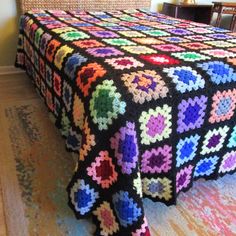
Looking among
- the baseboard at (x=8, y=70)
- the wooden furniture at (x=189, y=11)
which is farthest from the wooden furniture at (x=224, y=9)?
the baseboard at (x=8, y=70)

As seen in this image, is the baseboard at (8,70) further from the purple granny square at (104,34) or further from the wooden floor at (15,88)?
the purple granny square at (104,34)

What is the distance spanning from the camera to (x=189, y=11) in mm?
3078

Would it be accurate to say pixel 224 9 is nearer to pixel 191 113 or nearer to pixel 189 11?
pixel 189 11

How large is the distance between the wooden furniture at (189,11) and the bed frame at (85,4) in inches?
9.3

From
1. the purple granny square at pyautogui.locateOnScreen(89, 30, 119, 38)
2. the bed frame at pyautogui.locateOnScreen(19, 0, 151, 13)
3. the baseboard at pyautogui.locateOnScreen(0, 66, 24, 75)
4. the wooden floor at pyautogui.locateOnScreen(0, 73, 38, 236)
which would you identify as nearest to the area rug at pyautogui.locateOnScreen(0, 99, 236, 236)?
the wooden floor at pyautogui.locateOnScreen(0, 73, 38, 236)

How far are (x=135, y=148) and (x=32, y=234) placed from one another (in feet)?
1.82

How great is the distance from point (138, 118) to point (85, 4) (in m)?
2.07

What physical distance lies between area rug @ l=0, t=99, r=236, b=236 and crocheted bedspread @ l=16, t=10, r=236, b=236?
0.29 feet

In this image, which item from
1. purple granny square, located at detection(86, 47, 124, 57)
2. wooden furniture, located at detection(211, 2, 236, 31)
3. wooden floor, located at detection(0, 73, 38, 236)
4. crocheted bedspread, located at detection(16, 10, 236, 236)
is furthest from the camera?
wooden furniture, located at detection(211, 2, 236, 31)

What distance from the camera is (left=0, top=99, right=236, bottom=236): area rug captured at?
1089 mm

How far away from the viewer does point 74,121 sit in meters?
1.16

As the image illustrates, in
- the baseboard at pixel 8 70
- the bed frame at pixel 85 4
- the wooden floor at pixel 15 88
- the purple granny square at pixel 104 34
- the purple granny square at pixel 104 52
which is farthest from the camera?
the baseboard at pixel 8 70

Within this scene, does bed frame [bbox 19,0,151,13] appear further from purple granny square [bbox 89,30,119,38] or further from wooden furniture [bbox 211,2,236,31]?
purple granny square [bbox 89,30,119,38]

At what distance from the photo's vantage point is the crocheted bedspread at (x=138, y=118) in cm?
89
